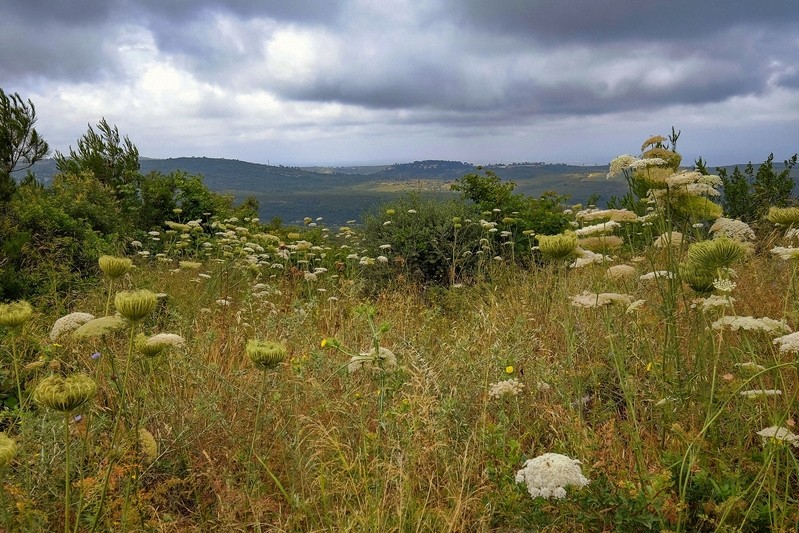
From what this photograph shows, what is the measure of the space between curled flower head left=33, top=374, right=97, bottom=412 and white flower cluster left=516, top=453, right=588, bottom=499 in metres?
1.30

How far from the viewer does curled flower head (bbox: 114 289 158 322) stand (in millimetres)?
1772

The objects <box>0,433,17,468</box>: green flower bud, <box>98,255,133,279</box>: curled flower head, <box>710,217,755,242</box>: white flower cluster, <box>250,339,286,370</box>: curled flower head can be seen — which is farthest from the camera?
<box>710,217,755,242</box>: white flower cluster

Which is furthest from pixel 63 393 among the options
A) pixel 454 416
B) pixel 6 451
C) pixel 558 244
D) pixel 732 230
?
pixel 732 230

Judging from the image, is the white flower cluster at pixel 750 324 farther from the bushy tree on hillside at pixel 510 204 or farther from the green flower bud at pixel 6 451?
the bushy tree on hillside at pixel 510 204

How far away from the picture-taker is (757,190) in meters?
9.05

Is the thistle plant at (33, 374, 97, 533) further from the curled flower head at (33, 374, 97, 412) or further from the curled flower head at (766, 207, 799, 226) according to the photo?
the curled flower head at (766, 207, 799, 226)

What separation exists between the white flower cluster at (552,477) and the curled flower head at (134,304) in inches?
51.1

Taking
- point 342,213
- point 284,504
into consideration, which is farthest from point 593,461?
point 342,213

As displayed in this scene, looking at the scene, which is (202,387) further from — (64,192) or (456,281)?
(64,192)

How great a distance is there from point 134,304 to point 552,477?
1398 millimetres

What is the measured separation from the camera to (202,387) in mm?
2955

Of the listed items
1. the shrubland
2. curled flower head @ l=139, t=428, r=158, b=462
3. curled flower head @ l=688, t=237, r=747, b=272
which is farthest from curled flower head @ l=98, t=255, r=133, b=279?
curled flower head @ l=688, t=237, r=747, b=272

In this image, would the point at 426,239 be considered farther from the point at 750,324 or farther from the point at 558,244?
the point at 750,324

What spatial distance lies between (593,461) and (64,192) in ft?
27.1
